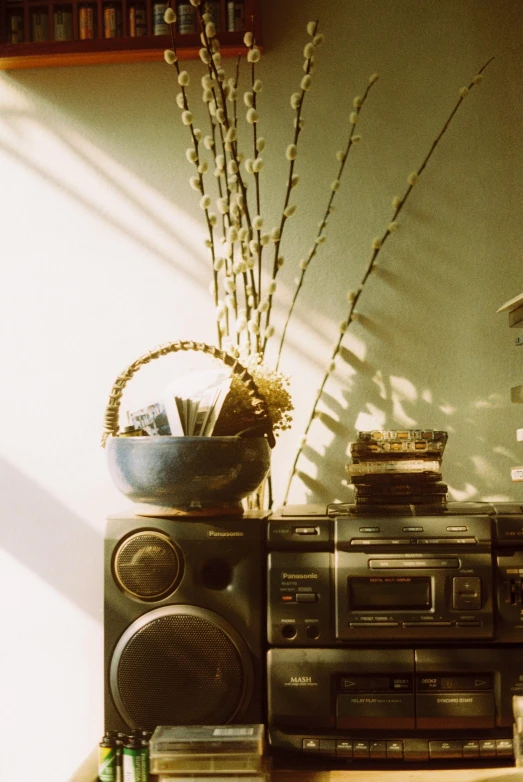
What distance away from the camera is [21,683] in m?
1.63

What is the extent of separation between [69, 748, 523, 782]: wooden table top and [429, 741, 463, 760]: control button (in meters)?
0.02

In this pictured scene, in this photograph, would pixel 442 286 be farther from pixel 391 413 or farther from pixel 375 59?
pixel 375 59

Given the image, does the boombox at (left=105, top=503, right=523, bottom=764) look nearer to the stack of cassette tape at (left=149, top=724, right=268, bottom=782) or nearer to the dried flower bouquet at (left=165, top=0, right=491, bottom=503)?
the stack of cassette tape at (left=149, top=724, right=268, bottom=782)

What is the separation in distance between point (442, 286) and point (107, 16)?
3.10ft

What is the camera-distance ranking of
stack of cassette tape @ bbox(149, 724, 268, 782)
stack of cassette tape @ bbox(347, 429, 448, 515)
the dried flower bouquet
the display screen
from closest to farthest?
stack of cassette tape @ bbox(149, 724, 268, 782)
the display screen
stack of cassette tape @ bbox(347, 429, 448, 515)
the dried flower bouquet

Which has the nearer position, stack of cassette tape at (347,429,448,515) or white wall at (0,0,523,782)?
stack of cassette tape at (347,429,448,515)

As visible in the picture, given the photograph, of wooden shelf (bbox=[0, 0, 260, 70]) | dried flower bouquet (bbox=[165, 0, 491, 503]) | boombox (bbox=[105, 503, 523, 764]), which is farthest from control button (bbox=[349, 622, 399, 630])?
wooden shelf (bbox=[0, 0, 260, 70])

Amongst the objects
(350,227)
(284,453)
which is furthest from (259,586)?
(350,227)

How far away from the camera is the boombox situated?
3.68 feet

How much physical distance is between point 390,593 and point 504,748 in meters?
0.28

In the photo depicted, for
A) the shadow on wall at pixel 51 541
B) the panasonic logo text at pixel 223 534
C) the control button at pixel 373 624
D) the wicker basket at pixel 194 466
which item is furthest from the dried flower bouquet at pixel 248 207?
the shadow on wall at pixel 51 541

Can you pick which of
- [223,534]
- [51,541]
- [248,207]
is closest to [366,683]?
[223,534]

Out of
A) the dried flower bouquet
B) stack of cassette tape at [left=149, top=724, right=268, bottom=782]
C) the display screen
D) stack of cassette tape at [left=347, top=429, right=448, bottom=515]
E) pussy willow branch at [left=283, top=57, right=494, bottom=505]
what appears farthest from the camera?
pussy willow branch at [left=283, top=57, right=494, bottom=505]

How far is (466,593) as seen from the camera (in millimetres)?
1137
